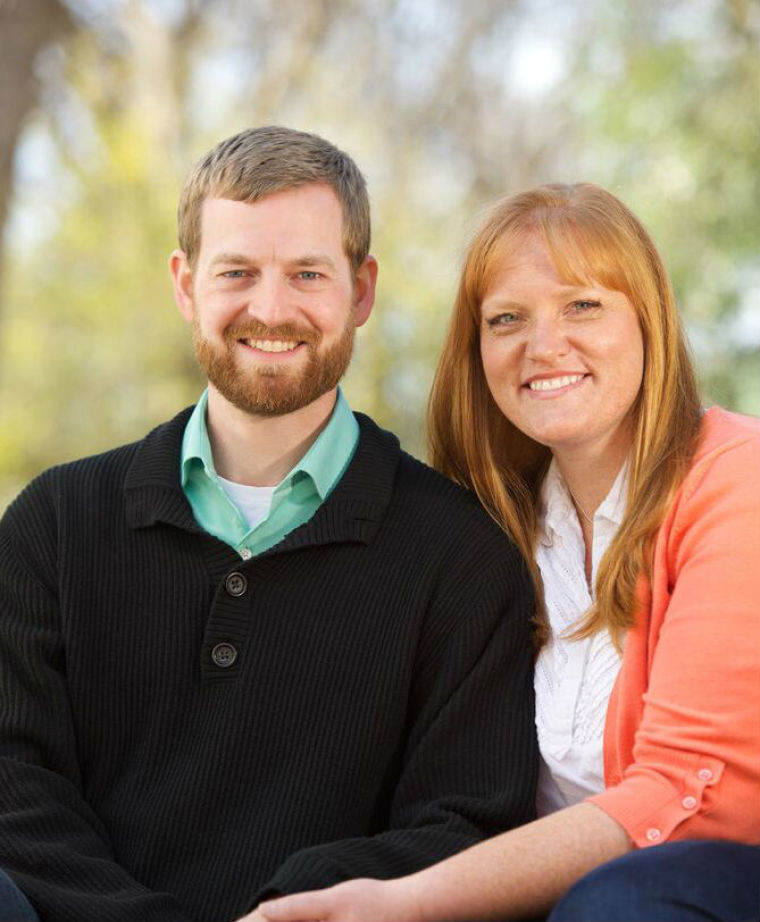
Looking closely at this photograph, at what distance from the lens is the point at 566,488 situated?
2.71 m

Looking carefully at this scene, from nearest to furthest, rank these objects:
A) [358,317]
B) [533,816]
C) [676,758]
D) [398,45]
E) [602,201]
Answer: [676,758] → [533,816] → [602,201] → [358,317] → [398,45]

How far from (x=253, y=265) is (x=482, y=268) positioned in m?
0.43

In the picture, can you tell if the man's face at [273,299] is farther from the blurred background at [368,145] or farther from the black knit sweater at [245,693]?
the blurred background at [368,145]

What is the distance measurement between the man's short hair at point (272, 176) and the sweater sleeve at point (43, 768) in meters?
0.64

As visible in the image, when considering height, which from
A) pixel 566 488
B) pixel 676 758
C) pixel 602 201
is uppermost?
pixel 602 201

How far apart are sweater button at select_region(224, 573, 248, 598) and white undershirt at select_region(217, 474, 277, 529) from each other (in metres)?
0.16

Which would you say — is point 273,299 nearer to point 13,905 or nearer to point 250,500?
point 250,500

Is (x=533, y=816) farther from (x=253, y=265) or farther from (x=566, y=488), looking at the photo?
(x=253, y=265)

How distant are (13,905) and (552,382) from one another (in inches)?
50.1

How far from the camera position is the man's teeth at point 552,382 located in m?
2.53

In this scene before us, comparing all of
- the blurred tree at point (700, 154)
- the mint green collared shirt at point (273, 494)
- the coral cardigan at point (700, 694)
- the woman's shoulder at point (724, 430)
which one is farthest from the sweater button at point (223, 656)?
the blurred tree at point (700, 154)

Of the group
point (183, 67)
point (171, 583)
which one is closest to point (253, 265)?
point (171, 583)

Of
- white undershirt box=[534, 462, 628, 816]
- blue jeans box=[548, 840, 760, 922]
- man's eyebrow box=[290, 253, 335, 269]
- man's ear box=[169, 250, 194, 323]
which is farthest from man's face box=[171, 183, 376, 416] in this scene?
blue jeans box=[548, 840, 760, 922]

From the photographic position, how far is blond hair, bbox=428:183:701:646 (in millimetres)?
2404
